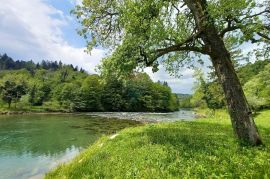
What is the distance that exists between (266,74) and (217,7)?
1707 inches

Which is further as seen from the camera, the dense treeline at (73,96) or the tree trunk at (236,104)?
the dense treeline at (73,96)

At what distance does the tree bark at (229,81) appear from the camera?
1312 cm

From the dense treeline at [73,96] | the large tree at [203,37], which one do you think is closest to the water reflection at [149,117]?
the dense treeline at [73,96]

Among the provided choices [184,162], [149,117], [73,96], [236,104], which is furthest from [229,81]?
[73,96]

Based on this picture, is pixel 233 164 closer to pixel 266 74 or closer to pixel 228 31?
pixel 228 31

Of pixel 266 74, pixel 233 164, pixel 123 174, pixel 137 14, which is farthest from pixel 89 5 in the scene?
pixel 266 74

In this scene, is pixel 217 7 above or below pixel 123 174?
above

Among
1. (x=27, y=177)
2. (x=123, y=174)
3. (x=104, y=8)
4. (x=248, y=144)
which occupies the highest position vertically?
(x=104, y=8)

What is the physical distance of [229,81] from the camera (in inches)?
534

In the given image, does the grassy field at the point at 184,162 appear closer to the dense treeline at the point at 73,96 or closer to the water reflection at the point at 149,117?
the water reflection at the point at 149,117

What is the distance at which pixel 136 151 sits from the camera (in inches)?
547

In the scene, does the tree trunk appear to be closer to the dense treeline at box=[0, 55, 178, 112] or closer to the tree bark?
the tree bark

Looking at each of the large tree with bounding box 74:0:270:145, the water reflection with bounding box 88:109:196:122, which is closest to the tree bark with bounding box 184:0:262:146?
the large tree with bounding box 74:0:270:145

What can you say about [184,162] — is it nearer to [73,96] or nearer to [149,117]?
[149,117]
